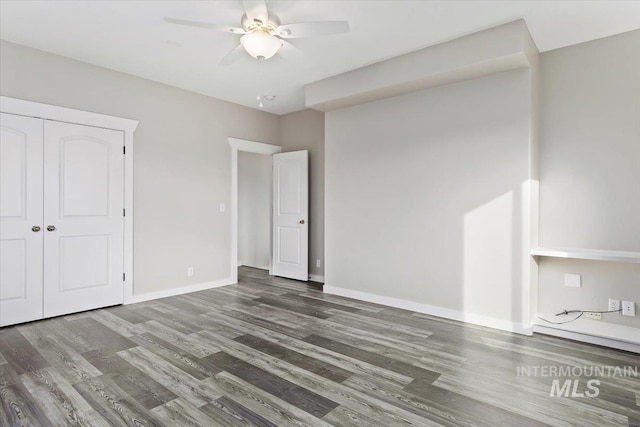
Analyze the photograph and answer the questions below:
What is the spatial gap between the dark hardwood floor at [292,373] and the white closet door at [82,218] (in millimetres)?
311

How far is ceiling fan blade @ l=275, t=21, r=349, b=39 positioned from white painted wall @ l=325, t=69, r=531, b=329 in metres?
1.76

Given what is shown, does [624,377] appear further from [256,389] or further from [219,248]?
[219,248]

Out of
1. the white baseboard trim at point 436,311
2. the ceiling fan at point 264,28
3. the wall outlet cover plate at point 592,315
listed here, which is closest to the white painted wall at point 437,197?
the white baseboard trim at point 436,311

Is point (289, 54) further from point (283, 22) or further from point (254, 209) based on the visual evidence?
point (254, 209)

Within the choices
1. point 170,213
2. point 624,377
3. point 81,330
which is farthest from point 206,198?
point 624,377

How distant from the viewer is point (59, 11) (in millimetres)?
2928

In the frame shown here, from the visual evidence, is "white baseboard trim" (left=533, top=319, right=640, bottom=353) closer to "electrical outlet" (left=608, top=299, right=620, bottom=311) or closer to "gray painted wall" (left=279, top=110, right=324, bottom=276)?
"electrical outlet" (left=608, top=299, right=620, bottom=311)

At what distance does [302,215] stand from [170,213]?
197 centimetres

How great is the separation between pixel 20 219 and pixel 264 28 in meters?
3.09

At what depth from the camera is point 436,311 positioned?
389 cm

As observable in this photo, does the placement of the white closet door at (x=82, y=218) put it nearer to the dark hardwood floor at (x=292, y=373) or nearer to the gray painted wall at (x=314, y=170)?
the dark hardwood floor at (x=292, y=373)

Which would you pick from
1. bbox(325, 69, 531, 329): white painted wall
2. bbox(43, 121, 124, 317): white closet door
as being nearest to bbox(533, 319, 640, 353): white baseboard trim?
bbox(325, 69, 531, 329): white painted wall

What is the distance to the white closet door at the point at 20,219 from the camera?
3.47 meters

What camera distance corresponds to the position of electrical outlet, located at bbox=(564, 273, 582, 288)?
10.8ft
